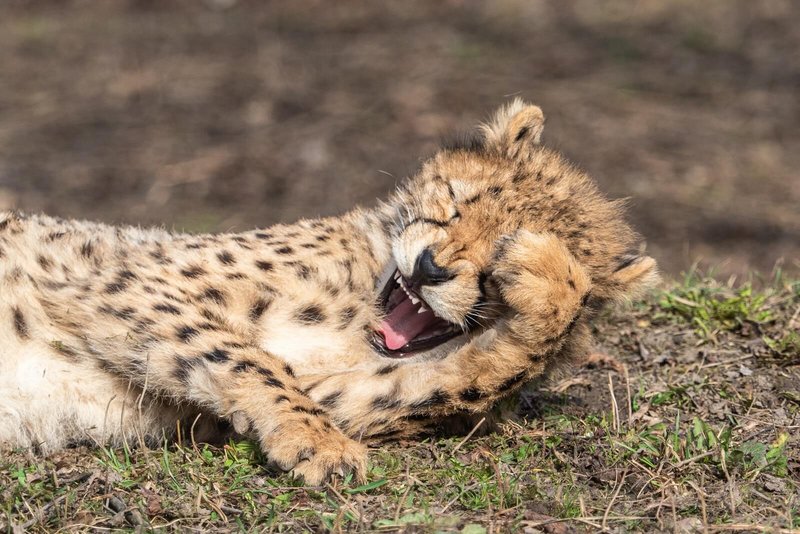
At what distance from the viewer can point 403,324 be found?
12.0 feet

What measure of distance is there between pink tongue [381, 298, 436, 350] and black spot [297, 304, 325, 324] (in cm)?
23

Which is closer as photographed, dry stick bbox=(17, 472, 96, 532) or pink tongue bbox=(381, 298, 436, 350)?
dry stick bbox=(17, 472, 96, 532)

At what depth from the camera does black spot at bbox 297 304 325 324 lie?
361 cm

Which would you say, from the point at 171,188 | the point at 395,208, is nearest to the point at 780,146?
the point at 171,188

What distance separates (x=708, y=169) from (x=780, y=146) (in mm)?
786

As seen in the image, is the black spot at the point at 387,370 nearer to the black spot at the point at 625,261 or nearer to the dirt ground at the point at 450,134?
the dirt ground at the point at 450,134

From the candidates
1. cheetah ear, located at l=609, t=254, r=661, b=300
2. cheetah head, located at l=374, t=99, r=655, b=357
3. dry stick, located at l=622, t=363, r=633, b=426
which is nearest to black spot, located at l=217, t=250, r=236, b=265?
cheetah head, located at l=374, t=99, r=655, b=357

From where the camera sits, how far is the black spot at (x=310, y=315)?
11.8ft

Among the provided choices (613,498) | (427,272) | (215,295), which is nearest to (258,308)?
(215,295)

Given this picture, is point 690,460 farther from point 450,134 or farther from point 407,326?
point 450,134

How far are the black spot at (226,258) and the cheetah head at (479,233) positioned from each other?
1.85 ft

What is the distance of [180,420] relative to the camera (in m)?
3.56

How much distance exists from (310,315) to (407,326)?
353 mm

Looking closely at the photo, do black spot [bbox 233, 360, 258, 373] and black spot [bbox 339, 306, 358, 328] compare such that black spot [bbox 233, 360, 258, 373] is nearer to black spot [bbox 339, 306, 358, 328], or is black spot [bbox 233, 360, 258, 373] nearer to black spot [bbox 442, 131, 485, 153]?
black spot [bbox 339, 306, 358, 328]
